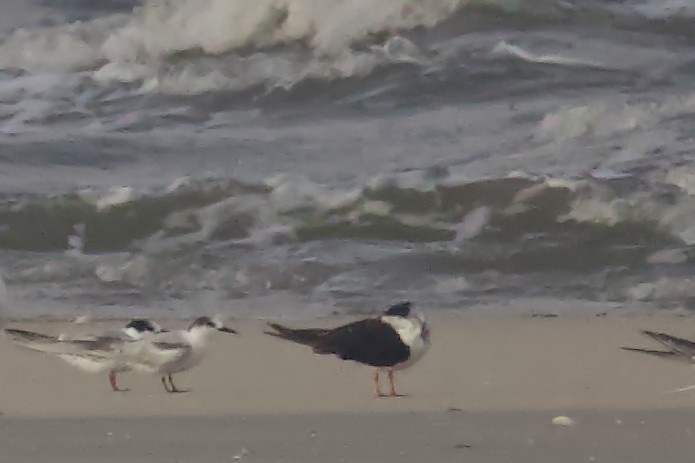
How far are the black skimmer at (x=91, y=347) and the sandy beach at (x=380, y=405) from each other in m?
0.05

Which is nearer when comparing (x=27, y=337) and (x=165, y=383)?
(x=165, y=383)

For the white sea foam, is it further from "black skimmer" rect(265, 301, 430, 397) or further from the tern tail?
"black skimmer" rect(265, 301, 430, 397)

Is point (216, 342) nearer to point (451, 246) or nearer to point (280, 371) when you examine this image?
point (280, 371)

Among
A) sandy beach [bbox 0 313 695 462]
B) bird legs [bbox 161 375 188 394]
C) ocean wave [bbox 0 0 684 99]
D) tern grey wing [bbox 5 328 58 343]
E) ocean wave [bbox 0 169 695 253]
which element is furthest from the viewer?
ocean wave [bbox 0 0 684 99]

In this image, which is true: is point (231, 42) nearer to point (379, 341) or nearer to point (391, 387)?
point (379, 341)

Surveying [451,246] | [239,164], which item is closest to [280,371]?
[451,246]

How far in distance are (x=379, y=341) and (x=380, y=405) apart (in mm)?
336

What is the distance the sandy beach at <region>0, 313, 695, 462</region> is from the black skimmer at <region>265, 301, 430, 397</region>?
70 millimetres

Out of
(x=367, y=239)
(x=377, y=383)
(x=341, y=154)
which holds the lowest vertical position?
(x=377, y=383)

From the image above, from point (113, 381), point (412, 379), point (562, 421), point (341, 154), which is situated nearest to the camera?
point (562, 421)

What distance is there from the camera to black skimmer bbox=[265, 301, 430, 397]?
341 cm

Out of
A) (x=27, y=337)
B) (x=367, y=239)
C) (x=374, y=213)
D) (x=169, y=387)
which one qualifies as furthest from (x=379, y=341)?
(x=374, y=213)

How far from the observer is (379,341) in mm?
3465

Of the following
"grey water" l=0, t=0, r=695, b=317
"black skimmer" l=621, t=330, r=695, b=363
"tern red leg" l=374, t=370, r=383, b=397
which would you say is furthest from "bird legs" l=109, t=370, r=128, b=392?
→ "black skimmer" l=621, t=330, r=695, b=363
